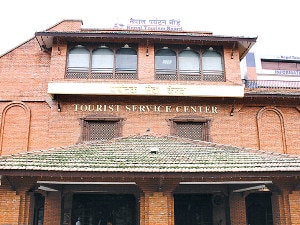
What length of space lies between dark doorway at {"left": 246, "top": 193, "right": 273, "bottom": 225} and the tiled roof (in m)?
4.81

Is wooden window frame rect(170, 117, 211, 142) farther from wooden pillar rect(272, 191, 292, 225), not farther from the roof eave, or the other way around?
wooden pillar rect(272, 191, 292, 225)

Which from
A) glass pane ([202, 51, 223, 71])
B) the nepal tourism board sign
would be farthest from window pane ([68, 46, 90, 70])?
glass pane ([202, 51, 223, 71])

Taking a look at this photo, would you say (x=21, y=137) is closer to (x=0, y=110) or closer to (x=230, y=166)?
(x=0, y=110)

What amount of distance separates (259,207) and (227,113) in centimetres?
465

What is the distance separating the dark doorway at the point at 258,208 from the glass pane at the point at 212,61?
6.15 m

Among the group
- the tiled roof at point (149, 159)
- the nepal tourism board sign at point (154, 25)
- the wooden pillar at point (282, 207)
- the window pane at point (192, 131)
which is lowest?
the wooden pillar at point (282, 207)

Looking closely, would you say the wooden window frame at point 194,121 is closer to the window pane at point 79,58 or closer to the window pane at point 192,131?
the window pane at point 192,131

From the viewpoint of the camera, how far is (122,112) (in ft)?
53.2

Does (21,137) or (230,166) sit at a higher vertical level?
(21,137)

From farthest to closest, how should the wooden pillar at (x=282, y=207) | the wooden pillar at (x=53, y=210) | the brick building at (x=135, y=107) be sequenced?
the brick building at (x=135, y=107), the wooden pillar at (x=53, y=210), the wooden pillar at (x=282, y=207)

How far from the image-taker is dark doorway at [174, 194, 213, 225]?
632 inches

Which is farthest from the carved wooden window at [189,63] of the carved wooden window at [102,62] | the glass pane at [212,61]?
the carved wooden window at [102,62]

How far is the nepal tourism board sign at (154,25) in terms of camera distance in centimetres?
1958

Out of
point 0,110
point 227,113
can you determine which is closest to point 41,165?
point 0,110
